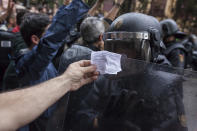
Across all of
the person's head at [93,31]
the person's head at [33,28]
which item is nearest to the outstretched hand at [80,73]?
the person's head at [93,31]

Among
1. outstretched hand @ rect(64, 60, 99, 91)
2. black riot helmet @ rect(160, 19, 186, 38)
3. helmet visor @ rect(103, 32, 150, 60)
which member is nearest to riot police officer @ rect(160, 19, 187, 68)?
black riot helmet @ rect(160, 19, 186, 38)

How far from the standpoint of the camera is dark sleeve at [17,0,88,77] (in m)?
1.75

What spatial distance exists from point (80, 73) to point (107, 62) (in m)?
0.18

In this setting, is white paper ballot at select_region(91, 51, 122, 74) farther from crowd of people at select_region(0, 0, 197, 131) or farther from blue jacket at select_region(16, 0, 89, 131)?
blue jacket at select_region(16, 0, 89, 131)

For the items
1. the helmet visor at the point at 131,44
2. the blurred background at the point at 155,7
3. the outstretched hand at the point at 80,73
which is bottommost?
the outstretched hand at the point at 80,73

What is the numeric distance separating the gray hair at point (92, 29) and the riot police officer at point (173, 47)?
72.9 inches

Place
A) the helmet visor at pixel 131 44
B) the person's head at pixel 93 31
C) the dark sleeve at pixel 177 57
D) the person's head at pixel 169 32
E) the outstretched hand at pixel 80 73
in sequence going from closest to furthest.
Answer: the outstretched hand at pixel 80 73 < the helmet visor at pixel 131 44 < the person's head at pixel 93 31 < the dark sleeve at pixel 177 57 < the person's head at pixel 169 32

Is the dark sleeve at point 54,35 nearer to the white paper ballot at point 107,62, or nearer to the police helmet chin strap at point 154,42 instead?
the police helmet chin strap at point 154,42

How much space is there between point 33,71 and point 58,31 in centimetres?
42

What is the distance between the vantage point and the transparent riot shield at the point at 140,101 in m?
0.88

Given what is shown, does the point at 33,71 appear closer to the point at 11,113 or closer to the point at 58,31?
the point at 58,31

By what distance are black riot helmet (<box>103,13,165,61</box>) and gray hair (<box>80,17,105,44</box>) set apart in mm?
619

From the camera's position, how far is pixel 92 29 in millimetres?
2051

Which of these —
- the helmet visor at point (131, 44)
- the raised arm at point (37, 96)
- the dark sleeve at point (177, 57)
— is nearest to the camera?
the raised arm at point (37, 96)
